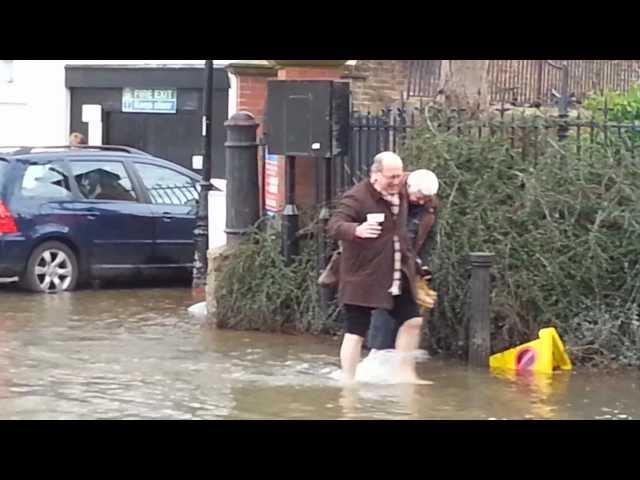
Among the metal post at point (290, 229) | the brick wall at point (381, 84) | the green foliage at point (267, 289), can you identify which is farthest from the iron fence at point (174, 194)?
the brick wall at point (381, 84)

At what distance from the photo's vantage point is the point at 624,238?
1043 centimetres

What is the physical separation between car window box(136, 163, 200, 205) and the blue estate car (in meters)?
0.01

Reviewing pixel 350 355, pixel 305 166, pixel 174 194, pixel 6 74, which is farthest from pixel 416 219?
pixel 6 74

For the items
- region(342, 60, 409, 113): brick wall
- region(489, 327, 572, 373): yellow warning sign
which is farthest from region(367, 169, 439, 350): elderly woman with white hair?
region(342, 60, 409, 113): brick wall

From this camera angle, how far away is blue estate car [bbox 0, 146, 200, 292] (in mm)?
14453

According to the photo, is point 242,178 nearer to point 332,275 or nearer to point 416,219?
point 332,275

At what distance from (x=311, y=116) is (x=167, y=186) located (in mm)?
4436

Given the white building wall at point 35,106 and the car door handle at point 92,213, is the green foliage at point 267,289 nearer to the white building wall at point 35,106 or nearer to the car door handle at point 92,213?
the car door handle at point 92,213

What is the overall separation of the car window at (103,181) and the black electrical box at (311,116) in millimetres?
3922

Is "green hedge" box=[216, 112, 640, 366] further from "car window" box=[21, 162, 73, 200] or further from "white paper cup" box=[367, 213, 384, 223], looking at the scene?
"car window" box=[21, 162, 73, 200]

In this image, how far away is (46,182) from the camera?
14.7 m

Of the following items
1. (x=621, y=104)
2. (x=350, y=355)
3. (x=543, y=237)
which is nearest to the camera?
(x=350, y=355)

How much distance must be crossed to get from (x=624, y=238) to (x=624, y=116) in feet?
19.4

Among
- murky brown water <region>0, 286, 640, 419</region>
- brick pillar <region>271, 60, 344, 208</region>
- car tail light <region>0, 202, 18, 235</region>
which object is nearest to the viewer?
murky brown water <region>0, 286, 640, 419</region>
